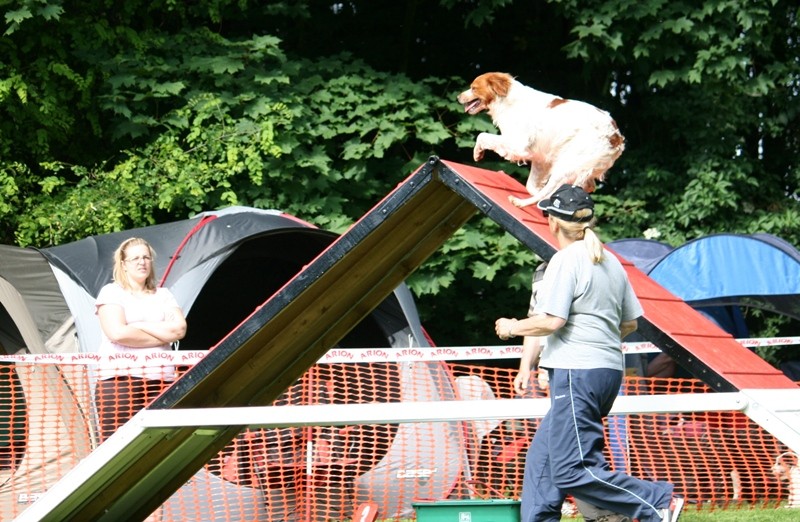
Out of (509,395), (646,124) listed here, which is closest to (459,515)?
(509,395)

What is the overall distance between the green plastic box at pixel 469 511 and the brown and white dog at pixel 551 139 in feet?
4.27

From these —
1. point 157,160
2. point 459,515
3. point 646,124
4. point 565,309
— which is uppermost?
point 646,124

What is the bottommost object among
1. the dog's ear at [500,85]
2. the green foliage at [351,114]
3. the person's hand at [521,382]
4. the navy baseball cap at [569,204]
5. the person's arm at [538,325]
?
the person's hand at [521,382]

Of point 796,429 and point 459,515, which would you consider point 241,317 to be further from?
point 796,429

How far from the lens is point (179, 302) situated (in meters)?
7.25

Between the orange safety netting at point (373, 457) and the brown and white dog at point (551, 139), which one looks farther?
the orange safety netting at point (373, 457)

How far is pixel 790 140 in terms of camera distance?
42.2ft

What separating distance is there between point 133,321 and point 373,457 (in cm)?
195

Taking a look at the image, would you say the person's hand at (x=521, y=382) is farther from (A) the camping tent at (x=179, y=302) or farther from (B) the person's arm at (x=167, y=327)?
(B) the person's arm at (x=167, y=327)

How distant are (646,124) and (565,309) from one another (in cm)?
904

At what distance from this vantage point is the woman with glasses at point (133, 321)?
5691mm

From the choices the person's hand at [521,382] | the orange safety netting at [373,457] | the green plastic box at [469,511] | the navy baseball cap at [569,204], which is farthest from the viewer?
the orange safety netting at [373,457]

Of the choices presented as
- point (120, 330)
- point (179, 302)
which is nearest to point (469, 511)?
point (120, 330)

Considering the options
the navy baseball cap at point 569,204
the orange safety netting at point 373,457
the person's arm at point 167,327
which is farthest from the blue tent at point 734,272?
the navy baseball cap at point 569,204
